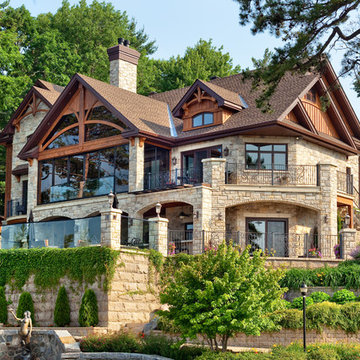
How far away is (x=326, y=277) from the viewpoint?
84.5 ft

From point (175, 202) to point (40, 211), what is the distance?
7886 millimetres

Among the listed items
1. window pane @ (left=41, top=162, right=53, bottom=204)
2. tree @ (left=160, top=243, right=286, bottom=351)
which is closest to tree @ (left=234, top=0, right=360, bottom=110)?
tree @ (left=160, top=243, right=286, bottom=351)

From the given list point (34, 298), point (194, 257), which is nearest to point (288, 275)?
point (194, 257)

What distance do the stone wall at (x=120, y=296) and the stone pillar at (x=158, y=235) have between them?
90cm

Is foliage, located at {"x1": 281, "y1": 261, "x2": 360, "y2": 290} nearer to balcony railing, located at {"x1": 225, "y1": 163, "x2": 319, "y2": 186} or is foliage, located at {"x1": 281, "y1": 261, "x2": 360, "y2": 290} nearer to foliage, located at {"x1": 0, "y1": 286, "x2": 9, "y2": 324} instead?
balcony railing, located at {"x1": 225, "y1": 163, "x2": 319, "y2": 186}

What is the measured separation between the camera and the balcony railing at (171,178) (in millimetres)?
31734

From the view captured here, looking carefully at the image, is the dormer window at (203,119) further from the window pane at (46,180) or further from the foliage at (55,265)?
the foliage at (55,265)

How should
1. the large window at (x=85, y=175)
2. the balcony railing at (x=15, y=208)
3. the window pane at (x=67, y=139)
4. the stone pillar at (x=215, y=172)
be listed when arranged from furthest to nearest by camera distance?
the balcony railing at (x=15, y=208), the window pane at (x=67, y=139), the large window at (x=85, y=175), the stone pillar at (x=215, y=172)

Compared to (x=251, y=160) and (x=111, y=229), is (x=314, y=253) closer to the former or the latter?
(x=251, y=160)

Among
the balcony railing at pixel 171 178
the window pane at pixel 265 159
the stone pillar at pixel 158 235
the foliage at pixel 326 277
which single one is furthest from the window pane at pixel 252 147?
the foliage at pixel 326 277

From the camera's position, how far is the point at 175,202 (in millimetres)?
30828

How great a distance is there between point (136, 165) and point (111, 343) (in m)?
11.5

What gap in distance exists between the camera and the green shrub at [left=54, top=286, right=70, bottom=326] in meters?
24.9

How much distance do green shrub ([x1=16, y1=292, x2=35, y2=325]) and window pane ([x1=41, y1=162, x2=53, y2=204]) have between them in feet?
32.9
